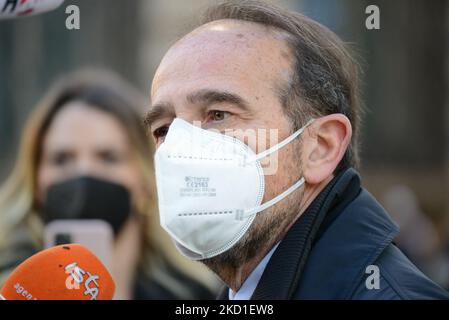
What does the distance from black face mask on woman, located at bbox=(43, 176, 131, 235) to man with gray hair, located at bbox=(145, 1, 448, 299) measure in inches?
96.6

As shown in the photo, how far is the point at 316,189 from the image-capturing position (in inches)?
116

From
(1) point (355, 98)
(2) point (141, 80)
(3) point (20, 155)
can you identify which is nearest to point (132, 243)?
(3) point (20, 155)

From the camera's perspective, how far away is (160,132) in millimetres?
3074

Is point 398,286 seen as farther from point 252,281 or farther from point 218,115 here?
point 218,115

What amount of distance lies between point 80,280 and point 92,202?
2.85 metres

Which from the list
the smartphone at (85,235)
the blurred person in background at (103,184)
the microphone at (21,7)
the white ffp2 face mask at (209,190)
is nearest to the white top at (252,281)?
the white ffp2 face mask at (209,190)

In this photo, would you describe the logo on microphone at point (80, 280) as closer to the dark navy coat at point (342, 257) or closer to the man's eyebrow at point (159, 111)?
the dark navy coat at point (342, 257)

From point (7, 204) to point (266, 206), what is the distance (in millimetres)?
3296

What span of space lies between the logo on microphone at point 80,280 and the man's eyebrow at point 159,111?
2.10 ft

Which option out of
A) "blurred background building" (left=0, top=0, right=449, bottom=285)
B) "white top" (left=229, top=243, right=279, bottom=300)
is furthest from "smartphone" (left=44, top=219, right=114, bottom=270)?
→ "blurred background building" (left=0, top=0, right=449, bottom=285)

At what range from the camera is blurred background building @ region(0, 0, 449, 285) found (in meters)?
13.2

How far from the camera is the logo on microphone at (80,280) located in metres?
2.60

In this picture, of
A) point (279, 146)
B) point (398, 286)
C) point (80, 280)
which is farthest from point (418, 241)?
point (80, 280)

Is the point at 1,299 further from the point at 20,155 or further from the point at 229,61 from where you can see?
the point at 20,155
